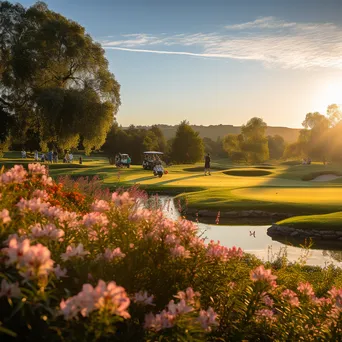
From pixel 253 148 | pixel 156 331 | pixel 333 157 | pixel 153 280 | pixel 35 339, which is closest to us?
pixel 35 339

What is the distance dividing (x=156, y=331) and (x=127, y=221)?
1.18 metres

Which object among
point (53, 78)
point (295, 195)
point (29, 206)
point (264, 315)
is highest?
point (53, 78)

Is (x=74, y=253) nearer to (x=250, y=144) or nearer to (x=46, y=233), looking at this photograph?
(x=46, y=233)

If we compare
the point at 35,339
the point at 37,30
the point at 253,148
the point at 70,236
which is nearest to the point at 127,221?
the point at 70,236

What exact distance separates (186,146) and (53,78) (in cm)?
4116

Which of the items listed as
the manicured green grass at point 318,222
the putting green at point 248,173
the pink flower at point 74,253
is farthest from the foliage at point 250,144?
the pink flower at point 74,253

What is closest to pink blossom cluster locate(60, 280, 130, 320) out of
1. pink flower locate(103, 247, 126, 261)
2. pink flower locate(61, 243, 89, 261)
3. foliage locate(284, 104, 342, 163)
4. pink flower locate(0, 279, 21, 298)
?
pink flower locate(0, 279, 21, 298)

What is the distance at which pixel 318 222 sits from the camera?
Result: 18141mm

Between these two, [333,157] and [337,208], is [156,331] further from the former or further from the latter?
[333,157]

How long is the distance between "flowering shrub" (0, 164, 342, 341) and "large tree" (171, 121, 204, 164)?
67.8m

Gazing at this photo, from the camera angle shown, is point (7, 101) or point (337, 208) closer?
point (337, 208)

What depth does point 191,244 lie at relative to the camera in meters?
4.18

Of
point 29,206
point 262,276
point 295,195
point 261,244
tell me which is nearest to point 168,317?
point 262,276

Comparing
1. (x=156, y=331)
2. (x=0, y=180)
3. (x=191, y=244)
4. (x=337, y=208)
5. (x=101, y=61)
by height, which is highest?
(x=101, y=61)
